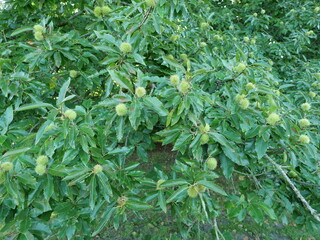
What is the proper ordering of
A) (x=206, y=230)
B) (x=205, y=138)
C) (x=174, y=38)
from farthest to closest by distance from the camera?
(x=206, y=230) → (x=174, y=38) → (x=205, y=138)

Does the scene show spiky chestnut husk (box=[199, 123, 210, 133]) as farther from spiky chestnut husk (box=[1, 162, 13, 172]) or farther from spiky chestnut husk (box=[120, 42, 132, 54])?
spiky chestnut husk (box=[1, 162, 13, 172])

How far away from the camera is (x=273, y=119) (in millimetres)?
1165

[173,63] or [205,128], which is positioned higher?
[173,63]

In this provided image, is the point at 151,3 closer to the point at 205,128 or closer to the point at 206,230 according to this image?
the point at 205,128

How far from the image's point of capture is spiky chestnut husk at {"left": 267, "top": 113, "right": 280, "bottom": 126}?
116cm

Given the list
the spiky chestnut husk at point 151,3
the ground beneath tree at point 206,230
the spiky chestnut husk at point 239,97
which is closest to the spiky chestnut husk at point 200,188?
the spiky chestnut husk at point 239,97

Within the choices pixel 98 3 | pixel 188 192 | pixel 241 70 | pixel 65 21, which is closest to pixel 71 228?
pixel 188 192

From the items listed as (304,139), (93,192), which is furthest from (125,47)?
(304,139)

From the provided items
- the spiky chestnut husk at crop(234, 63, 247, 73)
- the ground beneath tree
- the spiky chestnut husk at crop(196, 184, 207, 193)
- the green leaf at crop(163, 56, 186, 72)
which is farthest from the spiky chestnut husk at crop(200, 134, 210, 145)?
the ground beneath tree

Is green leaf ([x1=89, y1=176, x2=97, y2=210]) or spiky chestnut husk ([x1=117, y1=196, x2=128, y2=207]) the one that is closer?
green leaf ([x1=89, y1=176, x2=97, y2=210])

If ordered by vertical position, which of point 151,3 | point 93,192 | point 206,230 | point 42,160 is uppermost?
point 151,3

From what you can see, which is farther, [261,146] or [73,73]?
[73,73]

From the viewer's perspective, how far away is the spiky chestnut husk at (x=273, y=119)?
3.80ft

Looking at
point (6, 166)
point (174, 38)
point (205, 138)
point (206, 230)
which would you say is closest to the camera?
point (6, 166)
